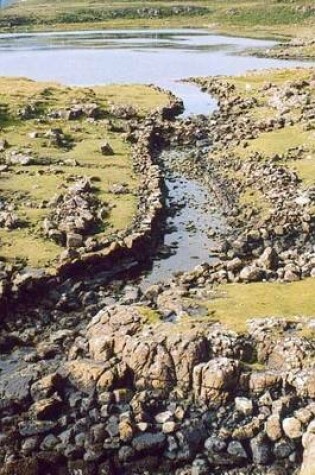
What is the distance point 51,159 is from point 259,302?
33122 millimetres

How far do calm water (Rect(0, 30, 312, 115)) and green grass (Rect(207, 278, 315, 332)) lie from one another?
56393mm

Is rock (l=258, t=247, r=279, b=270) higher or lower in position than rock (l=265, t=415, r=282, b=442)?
higher

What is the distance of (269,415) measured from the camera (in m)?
25.9

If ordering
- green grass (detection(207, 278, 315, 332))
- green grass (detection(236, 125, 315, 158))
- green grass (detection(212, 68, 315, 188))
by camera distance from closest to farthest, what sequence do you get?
green grass (detection(207, 278, 315, 332)), green grass (detection(212, 68, 315, 188)), green grass (detection(236, 125, 315, 158))


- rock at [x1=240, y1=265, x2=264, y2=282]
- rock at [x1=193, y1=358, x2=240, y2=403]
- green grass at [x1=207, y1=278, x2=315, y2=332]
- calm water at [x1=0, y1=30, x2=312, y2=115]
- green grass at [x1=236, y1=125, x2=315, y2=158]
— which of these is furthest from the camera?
calm water at [x1=0, y1=30, x2=312, y2=115]

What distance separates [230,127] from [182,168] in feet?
45.4

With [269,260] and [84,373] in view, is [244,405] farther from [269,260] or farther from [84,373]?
[269,260]

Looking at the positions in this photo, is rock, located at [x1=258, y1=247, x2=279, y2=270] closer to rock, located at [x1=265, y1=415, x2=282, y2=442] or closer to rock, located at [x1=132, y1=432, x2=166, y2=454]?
rock, located at [x1=265, y1=415, x2=282, y2=442]

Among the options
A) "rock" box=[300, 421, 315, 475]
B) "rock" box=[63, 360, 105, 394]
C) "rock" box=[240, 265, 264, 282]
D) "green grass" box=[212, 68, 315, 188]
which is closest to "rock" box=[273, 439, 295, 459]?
"rock" box=[300, 421, 315, 475]

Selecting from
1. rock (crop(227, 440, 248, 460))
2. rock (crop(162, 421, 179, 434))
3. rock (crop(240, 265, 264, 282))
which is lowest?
rock (crop(227, 440, 248, 460))

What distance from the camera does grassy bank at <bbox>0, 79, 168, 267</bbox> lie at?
44156 mm

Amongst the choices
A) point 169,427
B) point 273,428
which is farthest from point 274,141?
point 169,427

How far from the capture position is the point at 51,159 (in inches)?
2406

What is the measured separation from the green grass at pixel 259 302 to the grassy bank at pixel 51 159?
11480 millimetres
